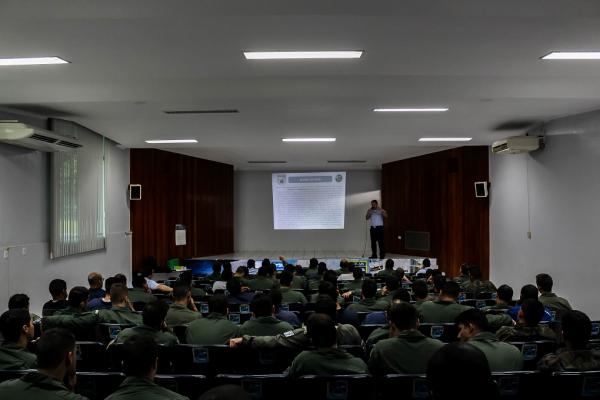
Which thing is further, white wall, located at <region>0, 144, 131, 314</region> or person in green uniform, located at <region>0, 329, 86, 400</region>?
white wall, located at <region>0, 144, 131, 314</region>

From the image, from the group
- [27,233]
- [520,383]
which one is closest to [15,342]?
[520,383]

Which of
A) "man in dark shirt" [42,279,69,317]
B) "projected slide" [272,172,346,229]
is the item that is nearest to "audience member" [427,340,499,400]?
"man in dark shirt" [42,279,69,317]

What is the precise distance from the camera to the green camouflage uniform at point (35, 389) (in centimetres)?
204

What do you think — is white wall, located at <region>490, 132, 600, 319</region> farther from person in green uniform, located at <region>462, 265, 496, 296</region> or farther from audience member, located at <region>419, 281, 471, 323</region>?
audience member, located at <region>419, 281, 471, 323</region>

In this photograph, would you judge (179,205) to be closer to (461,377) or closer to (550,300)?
(550,300)

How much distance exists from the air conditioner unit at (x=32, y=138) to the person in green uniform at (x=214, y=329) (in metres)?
3.72

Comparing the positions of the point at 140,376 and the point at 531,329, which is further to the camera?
the point at 531,329

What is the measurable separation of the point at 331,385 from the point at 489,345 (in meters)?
1.10

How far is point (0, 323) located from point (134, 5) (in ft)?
7.10

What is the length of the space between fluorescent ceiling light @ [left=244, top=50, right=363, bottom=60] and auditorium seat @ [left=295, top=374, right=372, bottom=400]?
2.96 meters

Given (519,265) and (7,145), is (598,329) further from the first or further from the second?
(7,145)

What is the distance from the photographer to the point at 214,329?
12.4 ft

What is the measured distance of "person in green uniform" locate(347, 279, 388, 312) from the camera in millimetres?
4810

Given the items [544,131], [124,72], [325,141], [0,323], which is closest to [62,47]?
[124,72]
